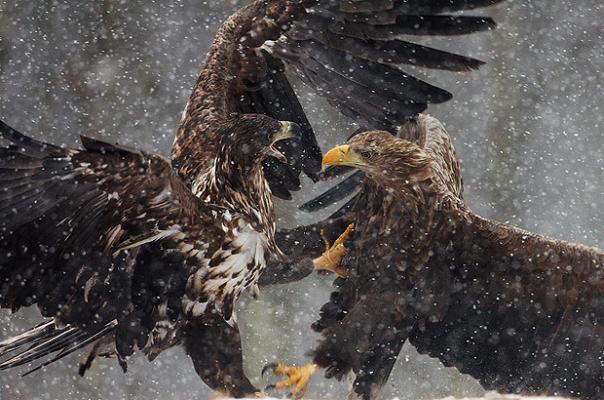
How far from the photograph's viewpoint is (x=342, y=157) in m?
3.85

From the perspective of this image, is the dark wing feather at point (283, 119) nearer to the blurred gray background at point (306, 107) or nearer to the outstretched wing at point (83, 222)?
the outstretched wing at point (83, 222)

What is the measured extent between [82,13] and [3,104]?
1243 mm

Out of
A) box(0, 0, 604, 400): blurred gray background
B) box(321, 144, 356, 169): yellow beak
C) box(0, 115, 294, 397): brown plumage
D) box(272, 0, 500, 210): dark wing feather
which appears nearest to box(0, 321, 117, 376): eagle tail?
box(0, 115, 294, 397): brown plumage

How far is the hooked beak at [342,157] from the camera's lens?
150 inches

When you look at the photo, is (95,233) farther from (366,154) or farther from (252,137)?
(366,154)

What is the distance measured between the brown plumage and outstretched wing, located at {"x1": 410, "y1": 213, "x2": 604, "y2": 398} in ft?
2.62

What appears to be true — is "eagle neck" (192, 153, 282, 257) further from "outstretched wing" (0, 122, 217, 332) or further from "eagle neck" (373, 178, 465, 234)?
"eagle neck" (373, 178, 465, 234)

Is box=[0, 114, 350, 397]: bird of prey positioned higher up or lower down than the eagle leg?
higher up

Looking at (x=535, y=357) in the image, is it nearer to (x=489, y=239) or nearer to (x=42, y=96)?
(x=489, y=239)

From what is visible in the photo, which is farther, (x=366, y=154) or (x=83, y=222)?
(x=366, y=154)

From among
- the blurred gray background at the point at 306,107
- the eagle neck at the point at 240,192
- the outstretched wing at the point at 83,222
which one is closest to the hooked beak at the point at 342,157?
the eagle neck at the point at 240,192

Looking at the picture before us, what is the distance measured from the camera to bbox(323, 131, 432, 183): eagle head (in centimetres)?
385

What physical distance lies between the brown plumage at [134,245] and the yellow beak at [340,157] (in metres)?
0.19

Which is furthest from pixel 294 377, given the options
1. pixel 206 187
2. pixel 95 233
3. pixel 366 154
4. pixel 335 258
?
pixel 95 233
